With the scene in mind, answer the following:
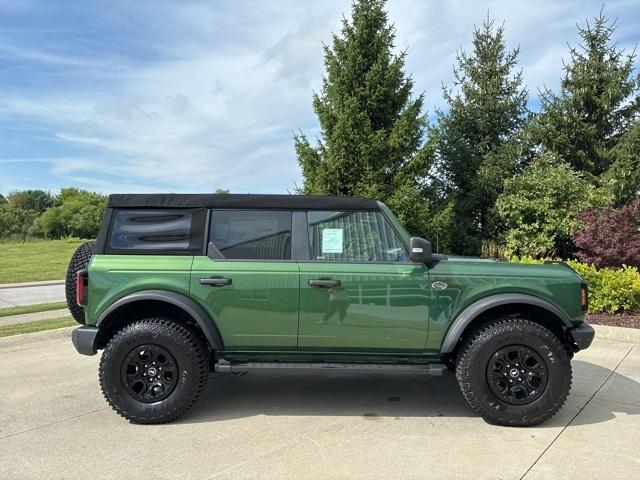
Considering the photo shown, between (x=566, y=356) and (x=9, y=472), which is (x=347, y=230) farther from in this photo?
(x=9, y=472)

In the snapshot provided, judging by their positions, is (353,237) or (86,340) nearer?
(86,340)

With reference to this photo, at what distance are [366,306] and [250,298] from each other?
916 millimetres

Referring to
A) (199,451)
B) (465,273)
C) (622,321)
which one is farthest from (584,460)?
(622,321)

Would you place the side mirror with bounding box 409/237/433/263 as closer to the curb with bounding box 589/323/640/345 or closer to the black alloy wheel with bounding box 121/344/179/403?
the black alloy wheel with bounding box 121/344/179/403

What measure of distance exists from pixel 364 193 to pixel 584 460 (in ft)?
29.2

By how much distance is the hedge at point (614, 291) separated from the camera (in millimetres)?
7699

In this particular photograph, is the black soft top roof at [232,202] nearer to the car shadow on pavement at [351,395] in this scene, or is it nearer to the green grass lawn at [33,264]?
the car shadow on pavement at [351,395]

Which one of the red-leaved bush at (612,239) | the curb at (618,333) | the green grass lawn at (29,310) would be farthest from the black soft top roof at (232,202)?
the red-leaved bush at (612,239)

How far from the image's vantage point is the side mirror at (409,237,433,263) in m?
3.84

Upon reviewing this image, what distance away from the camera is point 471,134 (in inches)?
593

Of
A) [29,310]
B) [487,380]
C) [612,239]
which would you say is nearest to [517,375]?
[487,380]

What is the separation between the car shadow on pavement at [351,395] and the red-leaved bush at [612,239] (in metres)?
4.23

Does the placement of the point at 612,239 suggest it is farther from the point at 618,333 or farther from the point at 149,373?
the point at 149,373

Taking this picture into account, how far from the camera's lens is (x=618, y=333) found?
6.75 m
